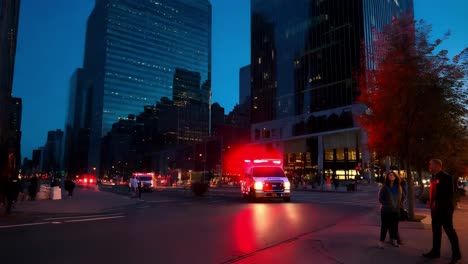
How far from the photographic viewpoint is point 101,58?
172m

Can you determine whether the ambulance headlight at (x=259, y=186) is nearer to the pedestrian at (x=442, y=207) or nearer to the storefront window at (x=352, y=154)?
the pedestrian at (x=442, y=207)

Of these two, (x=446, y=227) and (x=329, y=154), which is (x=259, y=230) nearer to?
(x=446, y=227)

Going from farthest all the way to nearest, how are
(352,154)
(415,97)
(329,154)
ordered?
(329,154), (352,154), (415,97)

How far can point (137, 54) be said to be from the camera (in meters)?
174

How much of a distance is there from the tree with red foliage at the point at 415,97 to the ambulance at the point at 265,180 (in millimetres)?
9776

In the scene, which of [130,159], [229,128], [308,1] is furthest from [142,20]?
[308,1]

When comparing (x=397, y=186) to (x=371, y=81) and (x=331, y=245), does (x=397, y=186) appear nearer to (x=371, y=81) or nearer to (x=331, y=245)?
(x=331, y=245)

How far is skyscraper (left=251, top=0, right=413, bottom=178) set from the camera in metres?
70.2

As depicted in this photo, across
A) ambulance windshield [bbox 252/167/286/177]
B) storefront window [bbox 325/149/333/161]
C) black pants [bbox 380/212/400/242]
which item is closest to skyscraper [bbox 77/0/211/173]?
storefront window [bbox 325/149/333/161]

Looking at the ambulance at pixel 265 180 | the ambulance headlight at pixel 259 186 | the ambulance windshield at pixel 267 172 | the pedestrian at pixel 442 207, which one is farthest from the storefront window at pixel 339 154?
the pedestrian at pixel 442 207

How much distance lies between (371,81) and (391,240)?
782 centimetres

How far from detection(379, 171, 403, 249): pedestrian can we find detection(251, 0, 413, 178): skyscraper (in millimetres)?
56666

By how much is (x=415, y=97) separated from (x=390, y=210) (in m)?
6.10

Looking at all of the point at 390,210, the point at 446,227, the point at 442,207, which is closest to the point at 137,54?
the point at 390,210
